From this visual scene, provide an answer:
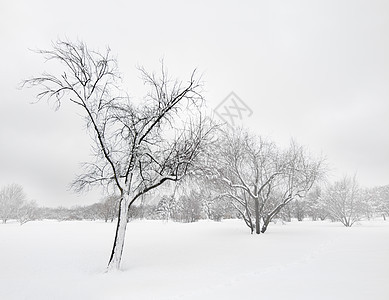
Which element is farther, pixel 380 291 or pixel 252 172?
pixel 252 172

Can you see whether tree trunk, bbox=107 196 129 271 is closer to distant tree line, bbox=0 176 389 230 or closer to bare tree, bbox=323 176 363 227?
distant tree line, bbox=0 176 389 230

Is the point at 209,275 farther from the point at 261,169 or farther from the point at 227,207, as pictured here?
the point at 227,207

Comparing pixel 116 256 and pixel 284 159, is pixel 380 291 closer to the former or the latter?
pixel 116 256

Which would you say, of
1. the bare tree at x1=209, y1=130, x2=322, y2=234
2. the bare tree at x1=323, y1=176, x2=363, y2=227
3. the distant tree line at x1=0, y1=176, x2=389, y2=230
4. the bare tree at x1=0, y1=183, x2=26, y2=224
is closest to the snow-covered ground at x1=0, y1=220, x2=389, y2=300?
the distant tree line at x1=0, y1=176, x2=389, y2=230

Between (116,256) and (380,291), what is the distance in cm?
756

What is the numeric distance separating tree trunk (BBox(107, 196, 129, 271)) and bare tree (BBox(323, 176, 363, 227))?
29844mm

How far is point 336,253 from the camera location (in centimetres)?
919

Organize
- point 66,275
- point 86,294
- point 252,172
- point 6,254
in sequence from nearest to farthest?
point 86,294 → point 66,275 → point 6,254 → point 252,172

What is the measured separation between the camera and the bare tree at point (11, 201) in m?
46.9

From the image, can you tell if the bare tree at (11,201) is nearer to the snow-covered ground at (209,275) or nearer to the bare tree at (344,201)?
the snow-covered ground at (209,275)

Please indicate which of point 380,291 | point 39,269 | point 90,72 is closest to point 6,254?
point 39,269

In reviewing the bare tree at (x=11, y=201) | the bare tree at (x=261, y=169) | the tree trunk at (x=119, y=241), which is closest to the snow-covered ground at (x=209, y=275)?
the tree trunk at (x=119, y=241)

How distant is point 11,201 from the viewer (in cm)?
4981

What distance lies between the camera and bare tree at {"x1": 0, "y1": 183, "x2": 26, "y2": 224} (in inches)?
1845
